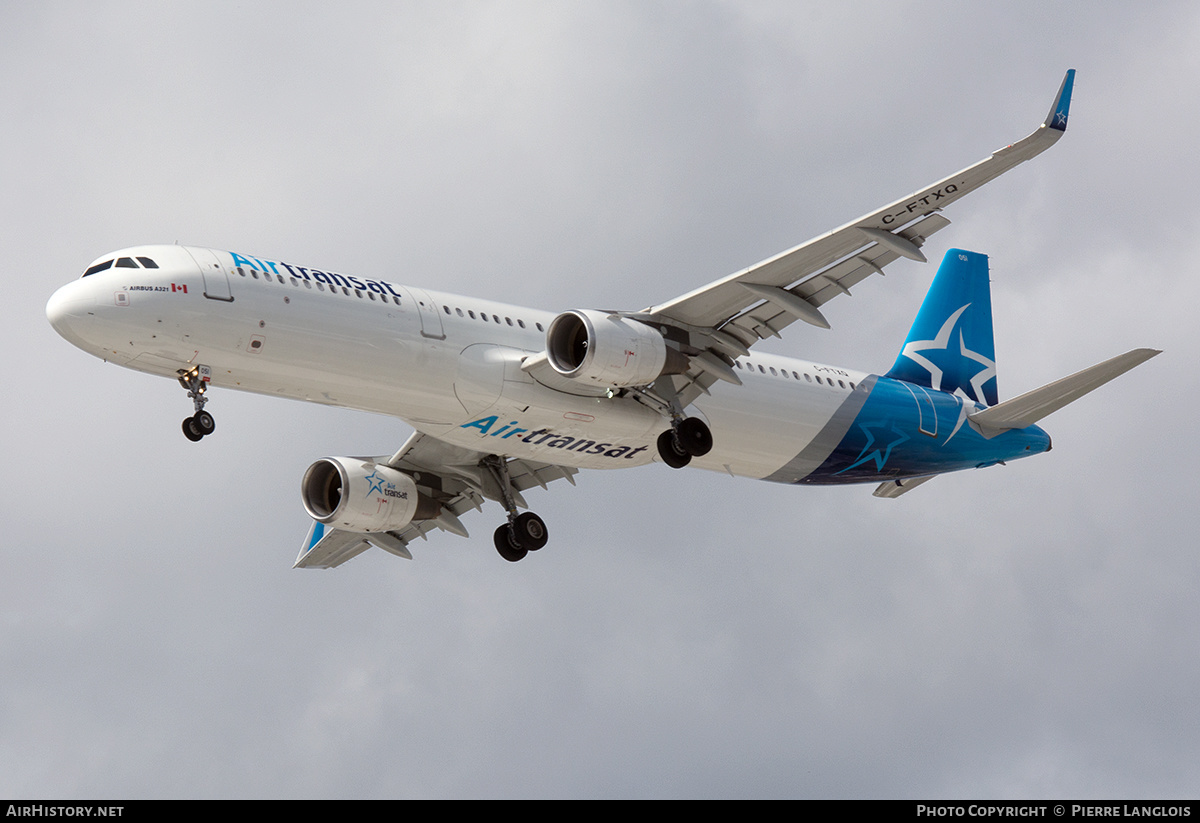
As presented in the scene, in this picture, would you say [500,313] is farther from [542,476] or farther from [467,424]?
[542,476]

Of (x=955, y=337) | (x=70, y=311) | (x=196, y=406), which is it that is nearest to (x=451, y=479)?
(x=196, y=406)

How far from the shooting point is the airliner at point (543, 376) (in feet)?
103

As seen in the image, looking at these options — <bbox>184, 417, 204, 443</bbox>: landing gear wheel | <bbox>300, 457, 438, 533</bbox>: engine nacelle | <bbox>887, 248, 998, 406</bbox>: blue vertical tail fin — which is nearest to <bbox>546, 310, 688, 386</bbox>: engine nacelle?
<bbox>184, 417, 204, 443</bbox>: landing gear wheel

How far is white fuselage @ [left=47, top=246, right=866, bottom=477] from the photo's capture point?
3116cm

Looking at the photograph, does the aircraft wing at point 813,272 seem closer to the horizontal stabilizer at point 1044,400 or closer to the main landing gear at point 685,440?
the main landing gear at point 685,440

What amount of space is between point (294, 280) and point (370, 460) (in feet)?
31.4

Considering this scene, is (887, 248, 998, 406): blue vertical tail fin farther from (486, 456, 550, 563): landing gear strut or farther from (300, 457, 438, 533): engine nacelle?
(300, 457, 438, 533): engine nacelle

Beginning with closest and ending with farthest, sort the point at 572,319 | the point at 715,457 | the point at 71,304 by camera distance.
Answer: the point at 71,304 → the point at 572,319 → the point at 715,457

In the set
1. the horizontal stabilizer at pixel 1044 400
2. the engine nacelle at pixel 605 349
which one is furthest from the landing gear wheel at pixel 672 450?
the horizontal stabilizer at pixel 1044 400

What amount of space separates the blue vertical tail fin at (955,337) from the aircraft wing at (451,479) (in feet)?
36.0

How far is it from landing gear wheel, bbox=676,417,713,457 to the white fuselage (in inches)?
30.2

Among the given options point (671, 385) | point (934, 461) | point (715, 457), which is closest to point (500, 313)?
point (671, 385)

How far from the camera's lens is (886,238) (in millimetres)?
32625

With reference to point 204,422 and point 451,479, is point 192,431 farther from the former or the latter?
point 451,479
